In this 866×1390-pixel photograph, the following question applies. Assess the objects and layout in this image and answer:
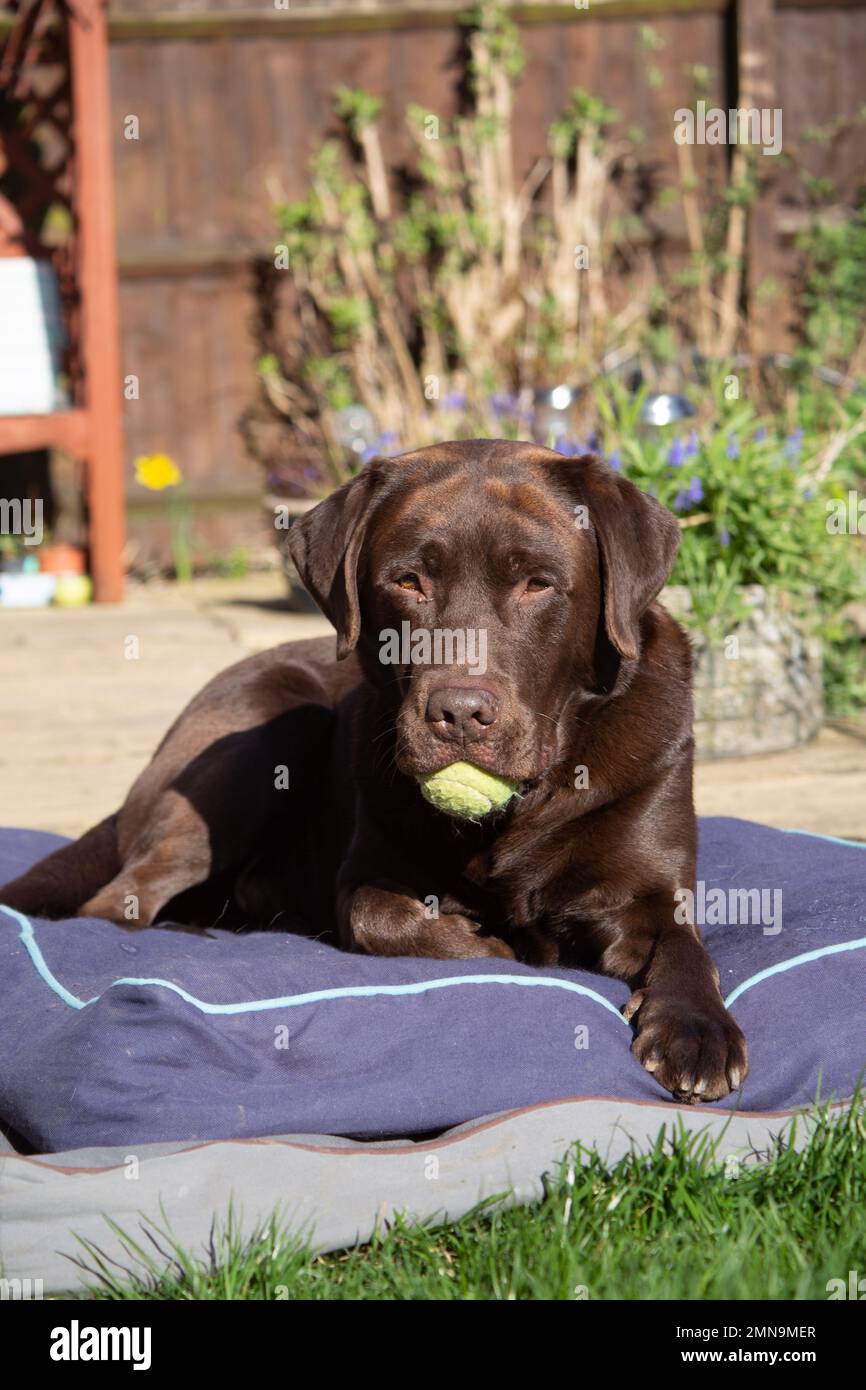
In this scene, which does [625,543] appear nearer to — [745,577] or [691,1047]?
[691,1047]

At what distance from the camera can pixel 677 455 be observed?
5.23 m

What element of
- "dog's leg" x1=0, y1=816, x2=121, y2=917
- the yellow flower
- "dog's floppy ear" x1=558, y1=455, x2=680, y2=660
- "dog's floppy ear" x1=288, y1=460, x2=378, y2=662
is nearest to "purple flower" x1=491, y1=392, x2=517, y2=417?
the yellow flower

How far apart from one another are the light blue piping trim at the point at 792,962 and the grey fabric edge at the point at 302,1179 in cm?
45

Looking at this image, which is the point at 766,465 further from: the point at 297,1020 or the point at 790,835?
the point at 297,1020

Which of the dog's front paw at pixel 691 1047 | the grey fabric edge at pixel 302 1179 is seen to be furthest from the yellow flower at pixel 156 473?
the grey fabric edge at pixel 302 1179

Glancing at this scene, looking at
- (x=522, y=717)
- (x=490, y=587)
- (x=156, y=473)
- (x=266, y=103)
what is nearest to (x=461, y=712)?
(x=522, y=717)

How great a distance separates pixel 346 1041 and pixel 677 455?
3088 mm

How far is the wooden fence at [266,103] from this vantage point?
30.2ft

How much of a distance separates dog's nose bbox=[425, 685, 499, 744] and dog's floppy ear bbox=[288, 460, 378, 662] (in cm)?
42

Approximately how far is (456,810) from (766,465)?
2.74 m

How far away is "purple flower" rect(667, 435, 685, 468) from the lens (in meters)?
5.22

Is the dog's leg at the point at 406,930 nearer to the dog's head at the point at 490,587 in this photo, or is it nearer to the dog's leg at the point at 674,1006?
the dog's leg at the point at 674,1006

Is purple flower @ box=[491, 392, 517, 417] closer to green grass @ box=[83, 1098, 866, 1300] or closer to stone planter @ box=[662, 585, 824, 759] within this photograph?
stone planter @ box=[662, 585, 824, 759]

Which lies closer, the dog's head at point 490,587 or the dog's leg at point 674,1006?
the dog's leg at point 674,1006
